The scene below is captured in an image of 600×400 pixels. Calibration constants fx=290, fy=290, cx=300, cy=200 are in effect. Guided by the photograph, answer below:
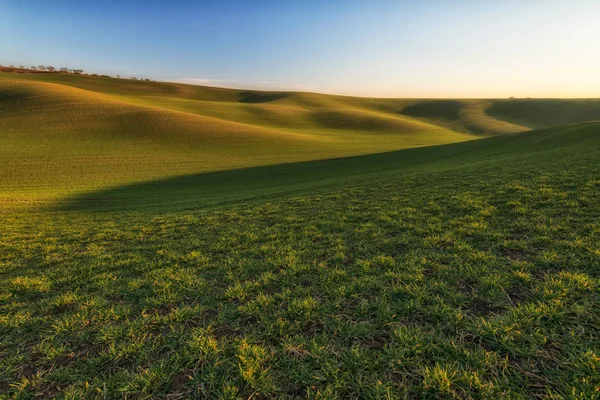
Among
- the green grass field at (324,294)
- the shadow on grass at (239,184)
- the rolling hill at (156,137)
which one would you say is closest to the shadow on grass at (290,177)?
the shadow on grass at (239,184)

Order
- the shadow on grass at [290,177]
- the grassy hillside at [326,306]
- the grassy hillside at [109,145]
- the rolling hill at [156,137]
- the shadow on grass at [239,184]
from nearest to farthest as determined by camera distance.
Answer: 1. the grassy hillside at [326,306]
2. the shadow on grass at [239,184]
3. the shadow on grass at [290,177]
4. the grassy hillside at [109,145]
5. the rolling hill at [156,137]

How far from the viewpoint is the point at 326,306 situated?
5.08 metres

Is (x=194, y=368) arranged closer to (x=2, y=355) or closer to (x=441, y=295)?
(x=2, y=355)

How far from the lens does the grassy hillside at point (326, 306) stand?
3.63 m

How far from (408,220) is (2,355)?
9717 mm

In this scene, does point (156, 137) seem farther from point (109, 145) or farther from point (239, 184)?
point (239, 184)

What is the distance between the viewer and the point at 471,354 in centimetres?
376

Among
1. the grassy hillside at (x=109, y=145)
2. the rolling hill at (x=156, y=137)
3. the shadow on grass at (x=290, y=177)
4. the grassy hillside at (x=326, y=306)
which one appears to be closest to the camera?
the grassy hillside at (x=326, y=306)

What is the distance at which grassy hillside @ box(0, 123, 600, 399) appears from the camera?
3633 millimetres

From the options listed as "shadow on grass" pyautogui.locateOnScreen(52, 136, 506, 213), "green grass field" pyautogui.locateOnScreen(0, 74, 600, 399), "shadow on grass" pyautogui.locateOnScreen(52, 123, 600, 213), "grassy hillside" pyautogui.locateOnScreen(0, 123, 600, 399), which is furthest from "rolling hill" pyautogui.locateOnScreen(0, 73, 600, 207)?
"grassy hillside" pyautogui.locateOnScreen(0, 123, 600, 399)

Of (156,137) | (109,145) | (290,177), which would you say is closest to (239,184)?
(290,177)

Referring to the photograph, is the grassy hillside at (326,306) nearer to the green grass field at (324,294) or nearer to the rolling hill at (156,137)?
the green grass field at (324,294)

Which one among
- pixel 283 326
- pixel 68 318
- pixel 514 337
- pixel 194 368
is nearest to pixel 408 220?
pixel 514 337

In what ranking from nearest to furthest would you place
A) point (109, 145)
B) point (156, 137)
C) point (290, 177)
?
point (290, 177)
point (109, 145)
point (156, 137)
